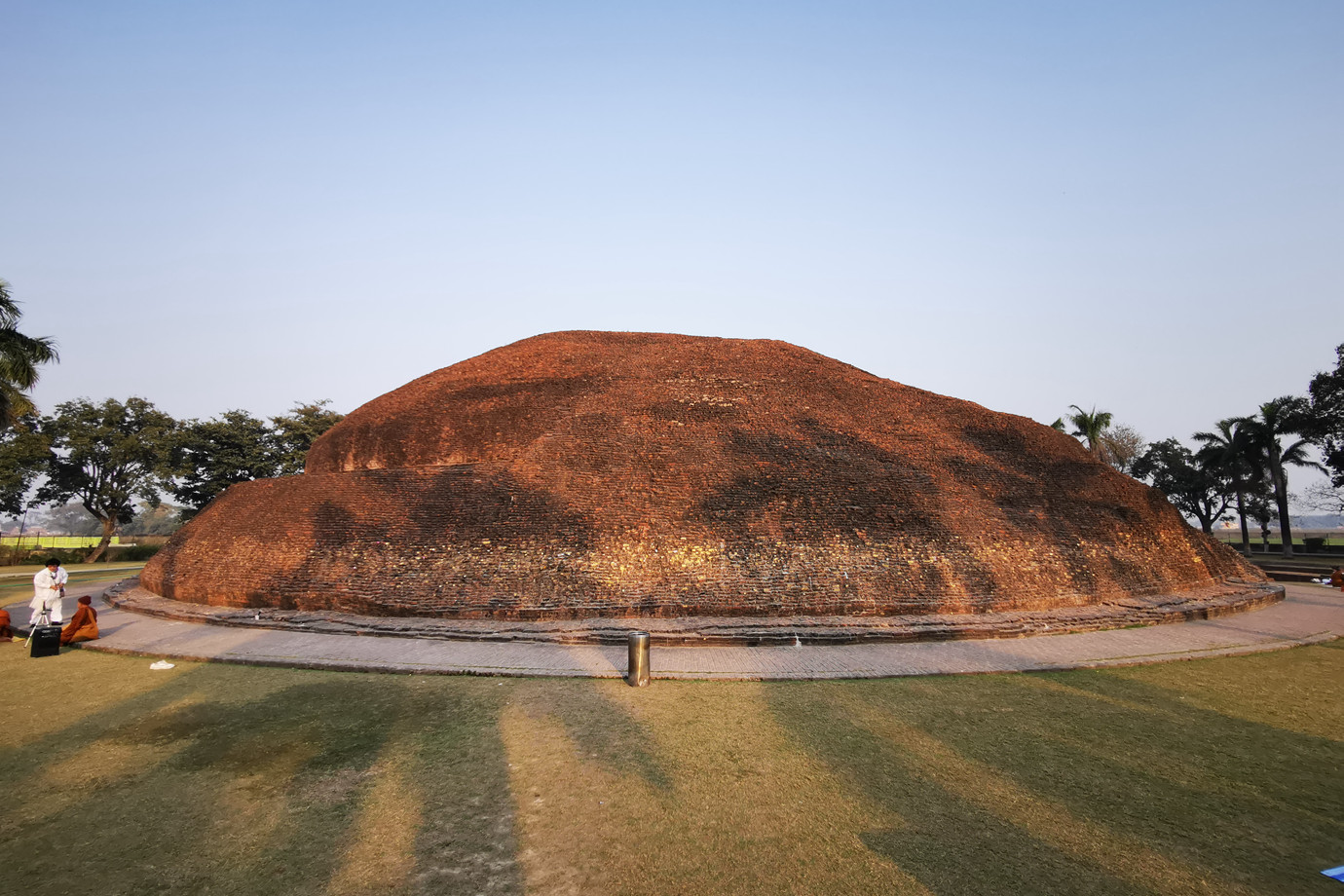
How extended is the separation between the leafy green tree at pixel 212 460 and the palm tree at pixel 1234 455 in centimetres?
6284

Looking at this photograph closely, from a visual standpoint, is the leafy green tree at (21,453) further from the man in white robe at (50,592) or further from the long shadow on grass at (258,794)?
the long shadow on grass at (258,794)

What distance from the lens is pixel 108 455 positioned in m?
40.7

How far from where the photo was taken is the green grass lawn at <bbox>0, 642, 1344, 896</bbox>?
4.15 m

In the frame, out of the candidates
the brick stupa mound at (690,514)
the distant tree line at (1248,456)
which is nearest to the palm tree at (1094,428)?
the distant tree line at (1248,456)

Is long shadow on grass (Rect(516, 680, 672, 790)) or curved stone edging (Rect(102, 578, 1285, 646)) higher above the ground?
curved stone edging (Rect(102, 578, 1285, 646))

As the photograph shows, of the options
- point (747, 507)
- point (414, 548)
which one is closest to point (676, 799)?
point (747, 507)

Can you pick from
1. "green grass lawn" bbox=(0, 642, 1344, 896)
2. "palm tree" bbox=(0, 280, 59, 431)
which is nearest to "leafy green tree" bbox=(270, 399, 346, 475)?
"palm tree" bbox=(0, 280, 59, 431)

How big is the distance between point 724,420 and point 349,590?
9.67 meters

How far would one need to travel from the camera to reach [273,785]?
546 cm

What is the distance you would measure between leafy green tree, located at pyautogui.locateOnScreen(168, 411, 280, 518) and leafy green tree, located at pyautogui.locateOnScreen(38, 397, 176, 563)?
3.43ft

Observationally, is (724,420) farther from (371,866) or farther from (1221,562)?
(1221,562)

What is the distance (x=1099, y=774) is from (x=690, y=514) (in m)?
9.06

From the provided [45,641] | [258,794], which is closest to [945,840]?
[258,794]

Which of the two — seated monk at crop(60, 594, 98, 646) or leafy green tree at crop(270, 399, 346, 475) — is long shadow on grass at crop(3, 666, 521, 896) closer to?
seated monk at crop(60, 594, 98, 646)
